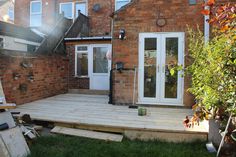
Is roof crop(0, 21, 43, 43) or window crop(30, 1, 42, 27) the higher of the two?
window crop(30, 1, 42, 27)

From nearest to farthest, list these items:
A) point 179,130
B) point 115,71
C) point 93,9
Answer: point 179,130 → point 115,71 → point 93,9

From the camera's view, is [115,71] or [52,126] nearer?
[52,126]

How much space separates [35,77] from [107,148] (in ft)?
15.0

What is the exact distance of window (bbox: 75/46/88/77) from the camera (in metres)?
9.75

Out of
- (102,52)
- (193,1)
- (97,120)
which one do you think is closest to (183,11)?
(193,1)

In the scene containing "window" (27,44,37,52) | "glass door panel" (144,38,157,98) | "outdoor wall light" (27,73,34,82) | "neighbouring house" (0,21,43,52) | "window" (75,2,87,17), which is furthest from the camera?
"window" (75,2,87,17)

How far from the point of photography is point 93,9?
11891mm

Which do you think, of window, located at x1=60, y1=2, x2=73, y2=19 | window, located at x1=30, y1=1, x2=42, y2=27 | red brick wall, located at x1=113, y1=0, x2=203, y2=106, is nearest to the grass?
red brick wall, located at x1=113, y1=0, x2=203, y2=106

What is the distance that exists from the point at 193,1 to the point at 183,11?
1.21ft

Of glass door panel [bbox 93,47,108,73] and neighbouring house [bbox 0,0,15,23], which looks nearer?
glass door panel [bbox 93,47,108,73]

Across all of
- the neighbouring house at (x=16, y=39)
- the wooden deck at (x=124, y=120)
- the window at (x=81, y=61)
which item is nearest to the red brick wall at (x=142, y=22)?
the wooden deck at (x=124, y=120)

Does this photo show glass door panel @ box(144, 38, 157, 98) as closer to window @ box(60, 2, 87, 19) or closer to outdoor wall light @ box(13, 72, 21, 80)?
outdoor wall light @ box(13, 72, 21, 80)

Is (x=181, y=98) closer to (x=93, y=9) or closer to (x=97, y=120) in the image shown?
(x=97, y=120)

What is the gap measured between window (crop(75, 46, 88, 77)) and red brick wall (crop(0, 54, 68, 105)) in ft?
1.87
